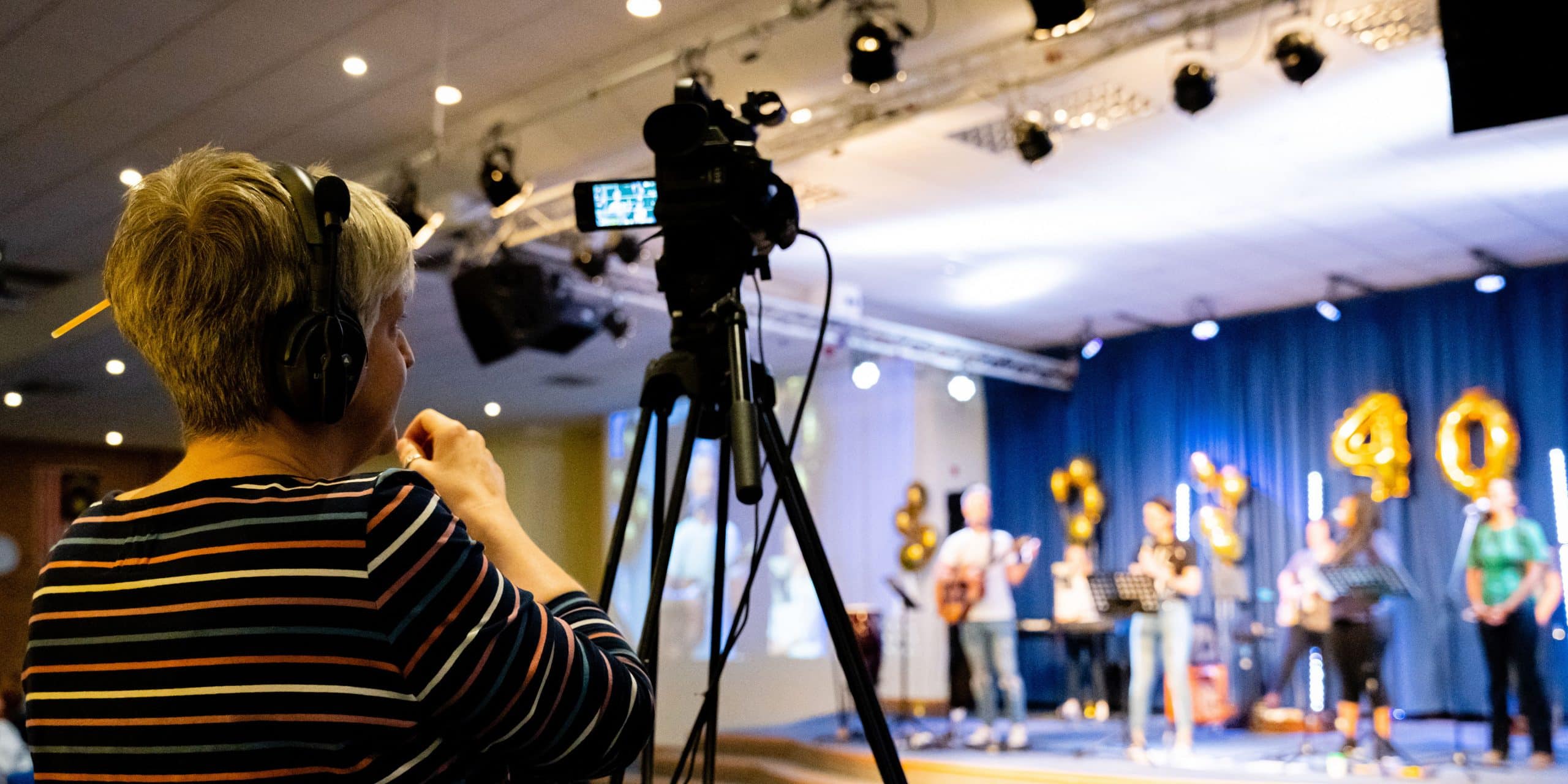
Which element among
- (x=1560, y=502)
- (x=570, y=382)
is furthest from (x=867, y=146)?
(x=570, y=382)

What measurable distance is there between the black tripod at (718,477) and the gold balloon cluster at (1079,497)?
8.69 m

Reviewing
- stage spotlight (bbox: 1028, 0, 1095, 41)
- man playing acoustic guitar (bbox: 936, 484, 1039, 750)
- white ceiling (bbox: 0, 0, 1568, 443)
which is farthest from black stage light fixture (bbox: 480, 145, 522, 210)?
man playing acoustic guitar (bbox: 936, 484, 1039, 750)

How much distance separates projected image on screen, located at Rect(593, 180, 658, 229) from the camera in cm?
131

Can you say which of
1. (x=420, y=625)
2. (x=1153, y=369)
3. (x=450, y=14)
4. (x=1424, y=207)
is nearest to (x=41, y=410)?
(x=450, y=14)

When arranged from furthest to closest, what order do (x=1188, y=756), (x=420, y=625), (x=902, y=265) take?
(x=902, y=265), (x=1188, y=756), (x=420, y=625)

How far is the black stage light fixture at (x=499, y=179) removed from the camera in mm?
5035

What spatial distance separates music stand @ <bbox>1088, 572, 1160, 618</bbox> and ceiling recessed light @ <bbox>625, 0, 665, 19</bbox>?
367 centimetres

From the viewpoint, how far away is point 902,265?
766 cm

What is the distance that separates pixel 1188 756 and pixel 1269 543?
9.27 ft

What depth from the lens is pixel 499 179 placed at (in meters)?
5.03

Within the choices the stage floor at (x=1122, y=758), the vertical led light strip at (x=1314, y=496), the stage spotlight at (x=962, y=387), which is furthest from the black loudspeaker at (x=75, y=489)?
the vertical led light strip at (x=1314, y=496)

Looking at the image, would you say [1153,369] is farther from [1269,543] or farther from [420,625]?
[420,625]

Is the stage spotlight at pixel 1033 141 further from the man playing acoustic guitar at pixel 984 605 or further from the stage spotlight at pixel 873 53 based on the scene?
the man playing acoustic guitar at pixel 984 605

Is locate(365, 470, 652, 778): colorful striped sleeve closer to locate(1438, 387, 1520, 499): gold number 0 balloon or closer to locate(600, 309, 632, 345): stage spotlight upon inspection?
locate(600, 309, 632, 345): stage spotlight
